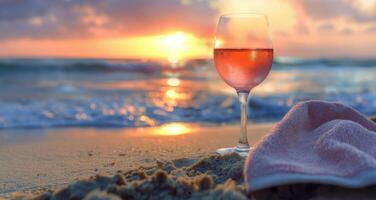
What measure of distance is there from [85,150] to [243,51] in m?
1.33

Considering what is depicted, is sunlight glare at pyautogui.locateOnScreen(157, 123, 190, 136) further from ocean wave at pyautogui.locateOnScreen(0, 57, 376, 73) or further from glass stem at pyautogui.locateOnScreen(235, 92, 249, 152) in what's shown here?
ocean wave at pyautogui.locateOnScreen(0, 57, 376, 73)

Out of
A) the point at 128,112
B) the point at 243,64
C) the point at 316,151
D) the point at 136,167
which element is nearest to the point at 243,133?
the point at 243,64

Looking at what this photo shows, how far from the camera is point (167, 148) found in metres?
3.12

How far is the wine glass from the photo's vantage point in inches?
91.7

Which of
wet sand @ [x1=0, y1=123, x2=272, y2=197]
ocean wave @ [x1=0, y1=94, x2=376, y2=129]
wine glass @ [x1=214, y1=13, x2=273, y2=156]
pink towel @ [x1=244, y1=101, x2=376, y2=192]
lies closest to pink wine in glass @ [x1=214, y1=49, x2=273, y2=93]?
wine glass @ [x1=214, y1=13, x2=273, y2=156]

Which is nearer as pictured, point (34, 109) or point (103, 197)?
point (103, 197)

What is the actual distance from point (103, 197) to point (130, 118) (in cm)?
361

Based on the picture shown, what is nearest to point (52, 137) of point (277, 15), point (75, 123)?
point (75, 123)

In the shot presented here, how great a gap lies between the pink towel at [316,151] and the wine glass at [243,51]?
0.43 meters

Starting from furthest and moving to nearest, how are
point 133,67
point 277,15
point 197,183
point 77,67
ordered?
point 133,67 < point 77,67 < point 277,15 < point 197,183

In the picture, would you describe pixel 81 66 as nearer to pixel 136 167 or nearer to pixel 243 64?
pixel 136 167

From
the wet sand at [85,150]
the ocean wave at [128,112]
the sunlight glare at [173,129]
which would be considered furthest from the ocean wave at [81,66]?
the wet sand at [85,150]

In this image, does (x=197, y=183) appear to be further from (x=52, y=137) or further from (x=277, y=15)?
(x=52, y=137)

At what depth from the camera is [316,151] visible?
1.71 m
